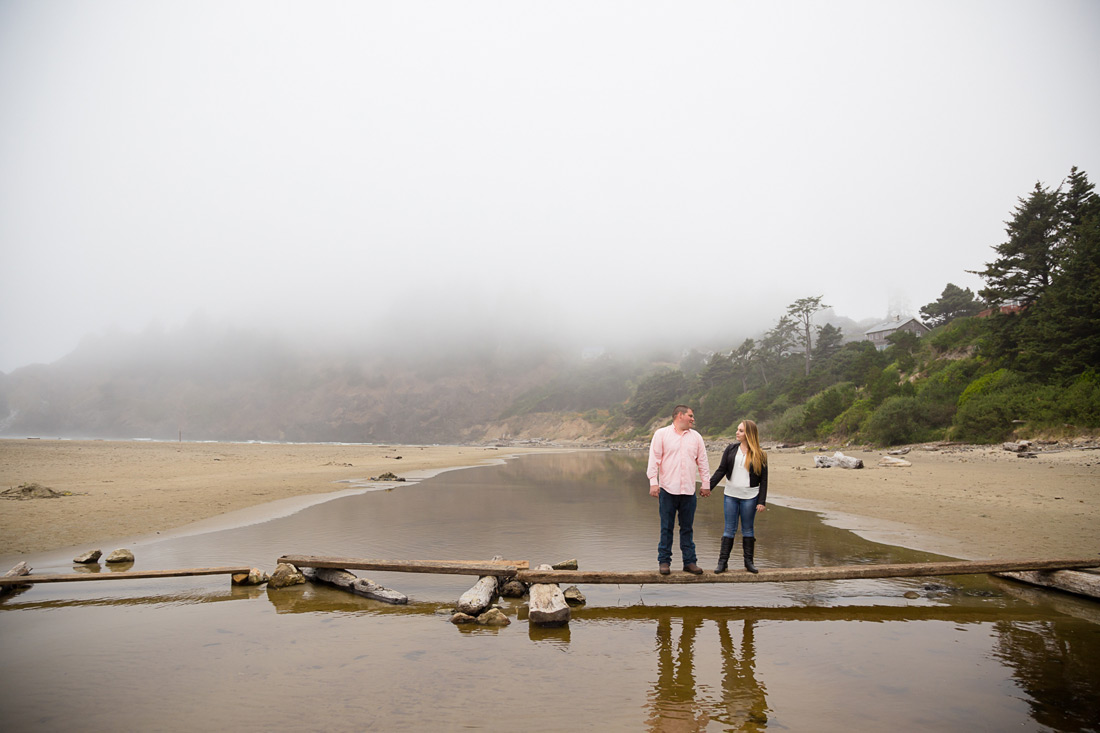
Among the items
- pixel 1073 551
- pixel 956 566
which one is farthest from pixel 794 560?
pixel 1073 551

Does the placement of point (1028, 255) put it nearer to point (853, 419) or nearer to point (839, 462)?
point (853, 419)

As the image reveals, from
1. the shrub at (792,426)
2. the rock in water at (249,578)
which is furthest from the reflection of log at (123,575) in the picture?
the shrub at (792,426)

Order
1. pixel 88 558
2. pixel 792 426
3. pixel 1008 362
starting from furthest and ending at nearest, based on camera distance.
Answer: pixel 792 426 → pixel 1008 362 → pixel 88 558

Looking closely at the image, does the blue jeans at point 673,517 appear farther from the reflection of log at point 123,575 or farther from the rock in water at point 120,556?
the rock in water at point 120,556

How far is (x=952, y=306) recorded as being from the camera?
2270 inches

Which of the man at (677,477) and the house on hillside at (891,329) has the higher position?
the house on hillside at (891,329)

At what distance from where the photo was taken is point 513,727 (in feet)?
12.7

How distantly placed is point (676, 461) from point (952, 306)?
68.9 metres

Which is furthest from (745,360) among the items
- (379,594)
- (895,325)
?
(379,594)

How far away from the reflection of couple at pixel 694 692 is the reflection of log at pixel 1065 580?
16.6 ft

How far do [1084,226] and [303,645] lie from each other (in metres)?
41.3

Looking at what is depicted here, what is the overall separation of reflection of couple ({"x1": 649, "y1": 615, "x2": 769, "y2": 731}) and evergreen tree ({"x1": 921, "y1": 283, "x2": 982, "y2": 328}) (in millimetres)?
66903

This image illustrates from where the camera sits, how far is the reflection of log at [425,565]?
750 cm

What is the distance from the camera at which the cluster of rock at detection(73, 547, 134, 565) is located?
900cm
